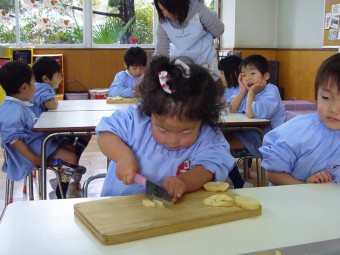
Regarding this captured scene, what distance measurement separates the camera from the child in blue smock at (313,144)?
1377mm

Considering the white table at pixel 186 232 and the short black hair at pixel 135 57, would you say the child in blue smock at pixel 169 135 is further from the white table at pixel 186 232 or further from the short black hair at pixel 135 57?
the short black hair at pixel 135 57

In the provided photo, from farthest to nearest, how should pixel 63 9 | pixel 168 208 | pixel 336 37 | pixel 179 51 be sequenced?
pixel 63 9 → pixel 336 37 → pixel 179 51 → pixel 168 208

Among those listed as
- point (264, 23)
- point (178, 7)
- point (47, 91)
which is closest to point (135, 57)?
point (47, 91)

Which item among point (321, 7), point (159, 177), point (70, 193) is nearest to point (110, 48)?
point (321, 7)

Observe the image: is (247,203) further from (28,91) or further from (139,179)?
(28,91)

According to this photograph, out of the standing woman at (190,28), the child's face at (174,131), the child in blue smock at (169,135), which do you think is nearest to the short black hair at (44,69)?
the standing woman at (190,28)

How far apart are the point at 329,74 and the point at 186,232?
77 cm

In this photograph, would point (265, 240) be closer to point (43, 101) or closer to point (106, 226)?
point (106, 226)

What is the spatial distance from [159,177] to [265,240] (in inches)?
20.8

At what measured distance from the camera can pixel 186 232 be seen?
89 centimetres

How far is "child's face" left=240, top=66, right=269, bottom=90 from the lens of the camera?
2812mm

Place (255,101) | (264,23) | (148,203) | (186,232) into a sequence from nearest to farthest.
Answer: (186,232) < (148,203) < (255,101) < (264,23)

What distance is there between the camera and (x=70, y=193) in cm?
334

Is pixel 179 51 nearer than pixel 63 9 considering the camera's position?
Yes
